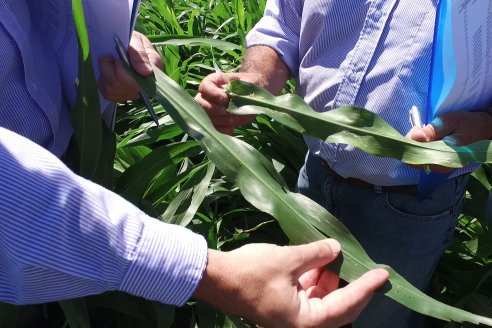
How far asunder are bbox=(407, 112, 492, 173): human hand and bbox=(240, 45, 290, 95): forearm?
0.33 metres

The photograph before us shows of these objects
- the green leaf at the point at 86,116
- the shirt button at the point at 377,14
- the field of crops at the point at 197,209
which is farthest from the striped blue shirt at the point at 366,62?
the green leaf at the point at 86,116

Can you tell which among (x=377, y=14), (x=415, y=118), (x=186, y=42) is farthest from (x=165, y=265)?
(x=186, y=42)

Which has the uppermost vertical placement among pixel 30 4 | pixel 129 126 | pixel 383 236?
pixel 30 4

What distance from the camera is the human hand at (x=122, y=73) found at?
108 cm

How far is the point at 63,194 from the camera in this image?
0.69 m

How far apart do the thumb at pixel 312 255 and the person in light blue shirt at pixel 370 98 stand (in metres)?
0.26

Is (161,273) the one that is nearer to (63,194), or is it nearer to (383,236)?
(63,194)

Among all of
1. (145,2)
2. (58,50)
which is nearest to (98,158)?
(58,50)

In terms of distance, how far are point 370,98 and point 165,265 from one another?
546 millimetres

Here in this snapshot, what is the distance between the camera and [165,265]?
0.73 metres

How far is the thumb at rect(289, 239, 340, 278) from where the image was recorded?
0.77 meters

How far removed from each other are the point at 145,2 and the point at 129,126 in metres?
0.82

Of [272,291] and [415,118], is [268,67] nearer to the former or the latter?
[415,118]

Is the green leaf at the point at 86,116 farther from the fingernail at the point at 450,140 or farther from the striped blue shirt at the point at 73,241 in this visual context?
the fingernail at the point at 450,140
